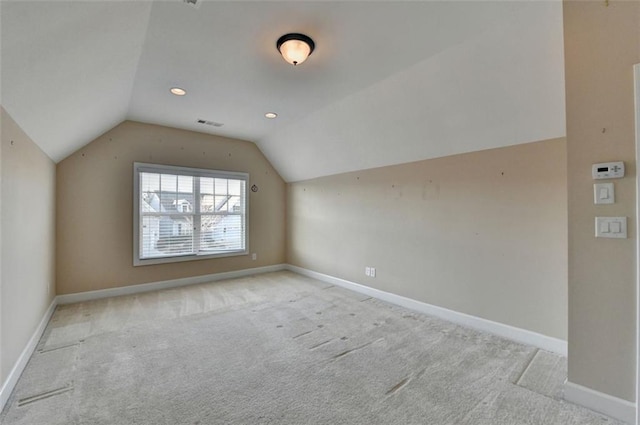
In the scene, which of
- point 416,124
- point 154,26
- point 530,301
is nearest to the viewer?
point 154,26

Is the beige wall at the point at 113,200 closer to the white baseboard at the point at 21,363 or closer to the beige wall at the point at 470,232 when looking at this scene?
the white baseboard at the point at 21,363

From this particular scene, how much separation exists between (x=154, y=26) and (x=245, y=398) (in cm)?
270

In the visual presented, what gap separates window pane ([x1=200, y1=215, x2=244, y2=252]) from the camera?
494 centimetres

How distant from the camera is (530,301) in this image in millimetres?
2645

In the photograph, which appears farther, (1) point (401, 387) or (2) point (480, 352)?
(2) point (480, 352)

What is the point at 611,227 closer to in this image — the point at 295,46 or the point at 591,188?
the point at 591,188

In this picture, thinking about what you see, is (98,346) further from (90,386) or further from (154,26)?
(154,26)

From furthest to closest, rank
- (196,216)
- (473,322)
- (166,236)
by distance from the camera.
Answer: (196,216), (166,236), (473,322)

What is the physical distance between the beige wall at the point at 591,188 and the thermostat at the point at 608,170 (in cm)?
3

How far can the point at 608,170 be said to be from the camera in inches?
66.8

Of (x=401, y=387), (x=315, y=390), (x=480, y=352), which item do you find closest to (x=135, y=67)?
(x=315, y=390)

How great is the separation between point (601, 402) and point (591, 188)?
4.33ft

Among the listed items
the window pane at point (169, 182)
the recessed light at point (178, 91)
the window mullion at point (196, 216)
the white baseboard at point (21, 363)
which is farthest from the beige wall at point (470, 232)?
the white baseboard at point (21, 363)

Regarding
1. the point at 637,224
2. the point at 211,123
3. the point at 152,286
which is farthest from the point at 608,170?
the point at 152,286
